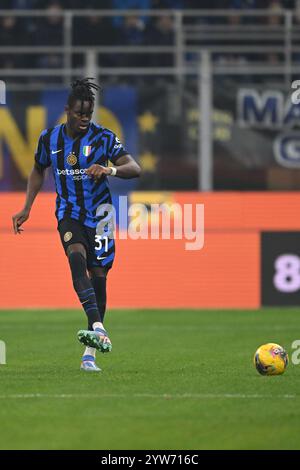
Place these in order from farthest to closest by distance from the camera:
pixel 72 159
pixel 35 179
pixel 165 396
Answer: pixel 35 179
pixel 72 159
pixel 165 396

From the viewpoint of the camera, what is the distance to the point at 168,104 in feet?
62.9

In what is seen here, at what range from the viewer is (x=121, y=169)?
1023 centimetres

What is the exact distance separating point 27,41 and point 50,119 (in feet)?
4.57

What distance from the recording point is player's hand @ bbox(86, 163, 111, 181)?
9.88m

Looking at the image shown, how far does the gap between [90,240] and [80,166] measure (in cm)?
61

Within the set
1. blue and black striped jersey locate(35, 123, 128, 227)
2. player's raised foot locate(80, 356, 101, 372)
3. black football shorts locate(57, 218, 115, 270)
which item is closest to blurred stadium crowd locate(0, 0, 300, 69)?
blue and black striped jersey locate(35, 123, 128, 227)

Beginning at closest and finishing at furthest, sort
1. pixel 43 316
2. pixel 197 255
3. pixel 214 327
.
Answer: pixel 214 327 < pixel 43 316 < pixel 197 255

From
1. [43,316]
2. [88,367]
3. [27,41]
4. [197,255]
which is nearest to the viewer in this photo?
[88,367]

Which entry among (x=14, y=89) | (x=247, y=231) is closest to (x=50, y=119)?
(x=14, y=89)

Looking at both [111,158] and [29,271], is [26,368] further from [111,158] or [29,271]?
[29,271]

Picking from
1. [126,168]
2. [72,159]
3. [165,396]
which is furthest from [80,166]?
[165,396]

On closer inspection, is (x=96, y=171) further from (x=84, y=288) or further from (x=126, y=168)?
(x=84, y=288)

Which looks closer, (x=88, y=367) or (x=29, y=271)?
(x=88, y=367)

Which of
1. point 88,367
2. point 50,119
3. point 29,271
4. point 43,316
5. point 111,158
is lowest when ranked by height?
point 88,367
